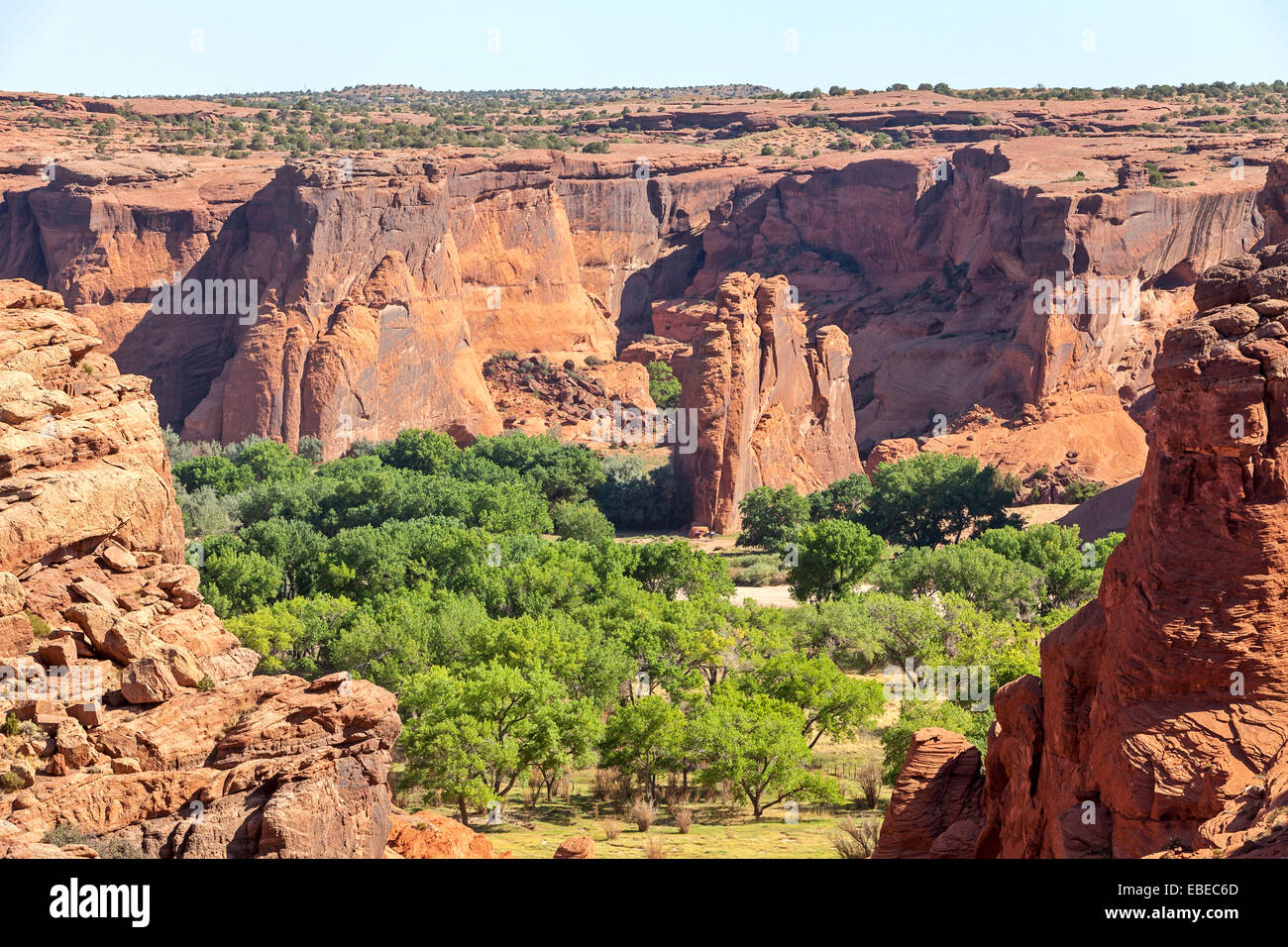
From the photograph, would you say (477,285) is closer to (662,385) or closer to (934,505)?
(662,385)

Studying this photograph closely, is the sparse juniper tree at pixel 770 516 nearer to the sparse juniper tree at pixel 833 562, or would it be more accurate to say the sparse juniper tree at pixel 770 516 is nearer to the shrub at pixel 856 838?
the sparse juniper tree at pixel 833 562

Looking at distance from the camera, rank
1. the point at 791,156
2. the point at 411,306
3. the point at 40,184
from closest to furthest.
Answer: the point at 411,306 < the point at 40,184 < the point at 791,156

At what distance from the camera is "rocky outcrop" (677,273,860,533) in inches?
2601

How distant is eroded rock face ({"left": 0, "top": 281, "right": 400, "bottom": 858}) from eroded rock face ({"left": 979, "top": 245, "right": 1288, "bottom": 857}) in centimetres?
945

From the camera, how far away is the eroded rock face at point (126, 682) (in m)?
19.8

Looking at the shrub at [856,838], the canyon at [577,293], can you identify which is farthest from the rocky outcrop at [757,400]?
the shrub at [856,838]

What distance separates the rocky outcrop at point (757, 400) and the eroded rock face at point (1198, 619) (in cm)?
4942

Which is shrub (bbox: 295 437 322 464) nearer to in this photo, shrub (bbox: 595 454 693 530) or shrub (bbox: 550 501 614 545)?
shrub (bbox: 595 454 693 530)

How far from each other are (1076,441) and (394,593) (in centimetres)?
4017

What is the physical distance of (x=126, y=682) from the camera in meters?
23.0

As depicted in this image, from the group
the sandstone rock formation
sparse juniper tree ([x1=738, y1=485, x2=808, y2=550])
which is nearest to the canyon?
sparse juniper tree ([x1=738, y1=485, x2=808, y2=550])

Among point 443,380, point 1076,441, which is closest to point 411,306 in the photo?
point 443,380
